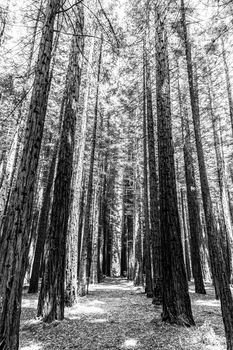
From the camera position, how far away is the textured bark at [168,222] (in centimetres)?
539

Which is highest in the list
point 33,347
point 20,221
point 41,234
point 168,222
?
point 41,234

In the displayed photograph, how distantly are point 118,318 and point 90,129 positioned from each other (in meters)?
14.2

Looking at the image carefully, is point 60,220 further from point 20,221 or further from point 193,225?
point 193,225

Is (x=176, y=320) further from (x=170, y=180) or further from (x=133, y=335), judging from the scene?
(x=170, y=180)

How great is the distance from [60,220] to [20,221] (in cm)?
325

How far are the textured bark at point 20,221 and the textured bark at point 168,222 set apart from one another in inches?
129

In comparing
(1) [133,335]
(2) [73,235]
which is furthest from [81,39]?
(1) [133,335]

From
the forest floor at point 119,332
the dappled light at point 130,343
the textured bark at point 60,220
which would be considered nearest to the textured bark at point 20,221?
the forest floor at point 119,332

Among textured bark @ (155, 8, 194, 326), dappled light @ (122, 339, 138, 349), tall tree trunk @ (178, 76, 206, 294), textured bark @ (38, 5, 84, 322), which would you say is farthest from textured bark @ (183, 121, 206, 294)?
dappled light @ (122, 339, 138, 349)

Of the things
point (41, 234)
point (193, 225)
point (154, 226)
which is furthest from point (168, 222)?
point (41, 234)

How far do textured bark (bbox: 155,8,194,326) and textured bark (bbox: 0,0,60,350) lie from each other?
328 cm

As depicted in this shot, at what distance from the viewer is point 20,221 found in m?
3.11

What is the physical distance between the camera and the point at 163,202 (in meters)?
6.03

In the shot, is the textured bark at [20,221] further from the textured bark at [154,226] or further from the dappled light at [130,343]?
the textured bark at [154,226]
